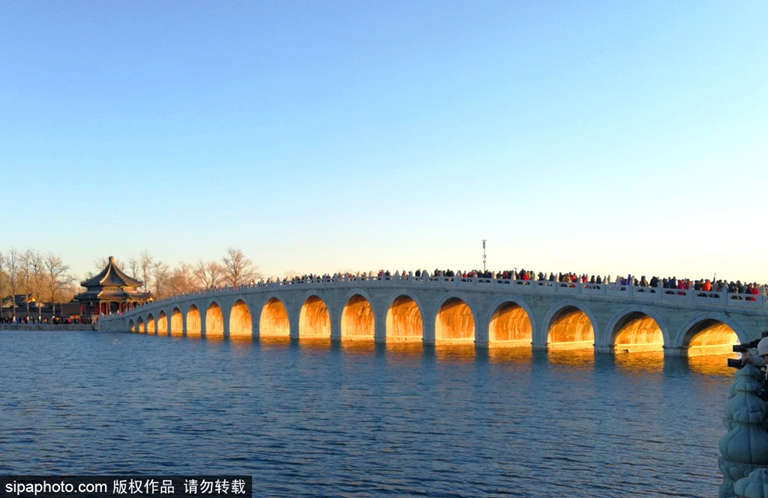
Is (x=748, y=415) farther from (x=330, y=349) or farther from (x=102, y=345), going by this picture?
(x=102, y=345)

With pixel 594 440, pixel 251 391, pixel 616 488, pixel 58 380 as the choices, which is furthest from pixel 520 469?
pixel 58 380

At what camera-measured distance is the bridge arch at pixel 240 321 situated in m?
69.0

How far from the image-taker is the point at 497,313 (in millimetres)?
43156

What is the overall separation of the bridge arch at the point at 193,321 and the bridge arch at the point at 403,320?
107 feet

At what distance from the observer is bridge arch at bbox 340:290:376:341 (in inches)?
2141

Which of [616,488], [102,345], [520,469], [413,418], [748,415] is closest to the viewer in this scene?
[748,415]

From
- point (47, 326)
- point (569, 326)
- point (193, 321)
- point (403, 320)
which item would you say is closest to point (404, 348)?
point (403, 320)

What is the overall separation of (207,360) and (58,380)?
10.1m

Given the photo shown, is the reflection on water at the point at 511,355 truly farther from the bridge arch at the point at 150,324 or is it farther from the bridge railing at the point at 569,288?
the bridge arch at the point at 150,324

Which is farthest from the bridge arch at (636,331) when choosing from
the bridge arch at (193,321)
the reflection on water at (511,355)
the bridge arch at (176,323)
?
the bridge arch at (176,323)

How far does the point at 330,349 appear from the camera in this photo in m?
47.2

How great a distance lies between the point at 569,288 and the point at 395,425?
20.7 metres

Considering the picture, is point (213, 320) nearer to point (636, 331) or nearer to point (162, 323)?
point (162, 323)

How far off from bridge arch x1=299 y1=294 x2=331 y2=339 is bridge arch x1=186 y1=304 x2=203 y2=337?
2050 cm
